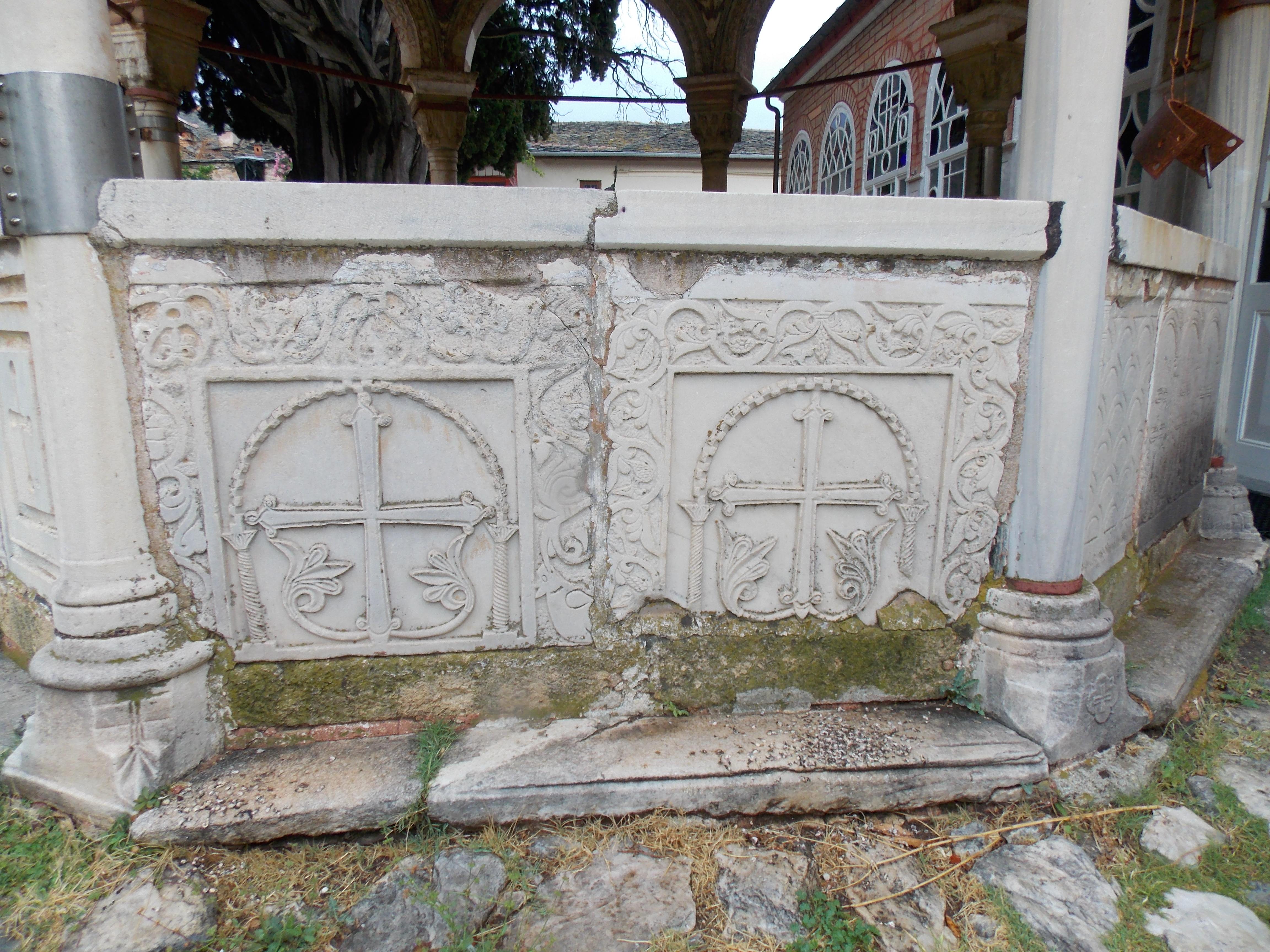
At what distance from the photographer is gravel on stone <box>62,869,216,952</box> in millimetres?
1524

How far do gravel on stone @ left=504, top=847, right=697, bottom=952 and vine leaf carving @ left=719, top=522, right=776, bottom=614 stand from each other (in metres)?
0.71

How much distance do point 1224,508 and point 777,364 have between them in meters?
3.14

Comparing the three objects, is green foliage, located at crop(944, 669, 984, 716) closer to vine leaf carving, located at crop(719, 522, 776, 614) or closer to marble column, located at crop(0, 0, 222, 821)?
vine leaf carving, located at crop(719, 522, 776, 614)

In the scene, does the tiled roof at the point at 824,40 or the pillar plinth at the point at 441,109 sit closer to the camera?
the pillar plinth at the point at 441,109

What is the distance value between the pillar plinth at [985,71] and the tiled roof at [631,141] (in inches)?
554

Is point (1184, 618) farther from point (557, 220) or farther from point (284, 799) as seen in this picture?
point (284, 799)

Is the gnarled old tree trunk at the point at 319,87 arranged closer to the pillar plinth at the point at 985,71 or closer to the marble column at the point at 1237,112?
the pillar plinth at the point at 985,71

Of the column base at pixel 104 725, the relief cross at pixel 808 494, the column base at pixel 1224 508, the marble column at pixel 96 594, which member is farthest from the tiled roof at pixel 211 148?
the column base at pixel 1224 508

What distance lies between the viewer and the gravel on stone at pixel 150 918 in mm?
1524

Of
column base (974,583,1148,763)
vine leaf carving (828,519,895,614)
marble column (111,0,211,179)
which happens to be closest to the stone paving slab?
vine leaf carving (828,519,895,614)

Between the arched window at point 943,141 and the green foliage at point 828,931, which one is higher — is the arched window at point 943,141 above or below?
above

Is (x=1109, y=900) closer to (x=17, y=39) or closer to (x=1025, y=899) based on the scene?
(x=1025, y=899)

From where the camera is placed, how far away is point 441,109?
5.65 metres

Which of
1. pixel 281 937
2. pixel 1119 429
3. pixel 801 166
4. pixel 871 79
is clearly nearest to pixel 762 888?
pixel 281 937
